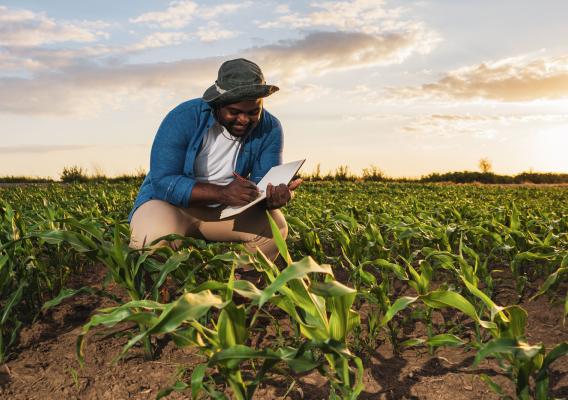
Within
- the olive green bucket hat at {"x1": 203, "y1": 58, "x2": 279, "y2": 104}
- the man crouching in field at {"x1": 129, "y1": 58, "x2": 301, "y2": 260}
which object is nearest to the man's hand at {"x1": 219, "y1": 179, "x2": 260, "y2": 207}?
the man crouching in field at {"x1": 129, "y1": 58, "x2": 301, "y2": 260}

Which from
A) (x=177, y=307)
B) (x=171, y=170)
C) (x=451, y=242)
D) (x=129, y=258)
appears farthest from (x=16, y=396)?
(x=451, y=242)

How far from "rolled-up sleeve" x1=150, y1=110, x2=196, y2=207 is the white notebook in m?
0.35

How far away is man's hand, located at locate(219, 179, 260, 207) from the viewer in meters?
2.97

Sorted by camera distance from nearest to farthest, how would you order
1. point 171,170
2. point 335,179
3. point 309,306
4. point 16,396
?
1. point 309,306
2. point 16,396
3. point 171,170
4. point 335,179

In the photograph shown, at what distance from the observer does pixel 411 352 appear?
8.18 ft

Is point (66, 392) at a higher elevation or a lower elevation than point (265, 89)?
lower

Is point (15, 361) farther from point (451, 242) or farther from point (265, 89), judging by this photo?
point (451, 242)

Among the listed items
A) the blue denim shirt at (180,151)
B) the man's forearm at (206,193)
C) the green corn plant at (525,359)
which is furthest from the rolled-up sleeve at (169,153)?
the green corn plant at (525,359)

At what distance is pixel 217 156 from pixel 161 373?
164 cm

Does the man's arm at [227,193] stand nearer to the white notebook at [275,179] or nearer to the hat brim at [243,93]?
the white notebook at [275,179]

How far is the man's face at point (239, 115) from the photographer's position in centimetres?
296

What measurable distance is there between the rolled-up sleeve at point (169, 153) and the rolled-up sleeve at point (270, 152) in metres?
0.56

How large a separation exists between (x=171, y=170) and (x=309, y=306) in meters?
1.91

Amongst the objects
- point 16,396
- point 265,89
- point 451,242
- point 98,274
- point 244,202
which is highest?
point 265,89
